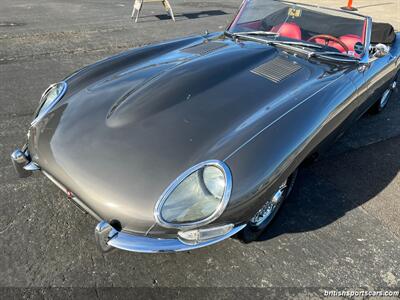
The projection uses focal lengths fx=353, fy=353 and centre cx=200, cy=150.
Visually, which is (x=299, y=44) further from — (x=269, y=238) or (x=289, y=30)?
(x=269, y=238)

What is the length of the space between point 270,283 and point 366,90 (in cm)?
219

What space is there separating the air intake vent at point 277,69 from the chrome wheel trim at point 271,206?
87 centimetres

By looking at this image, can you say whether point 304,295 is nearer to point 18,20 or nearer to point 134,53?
point 134,53

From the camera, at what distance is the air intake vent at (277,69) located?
287 centimetres

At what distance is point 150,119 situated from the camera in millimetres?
2361

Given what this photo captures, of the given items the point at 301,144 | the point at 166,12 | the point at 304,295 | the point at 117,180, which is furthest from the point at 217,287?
the point at 166,12

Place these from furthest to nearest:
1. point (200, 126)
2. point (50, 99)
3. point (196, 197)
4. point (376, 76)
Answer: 1. point (376, 76)
2. point (50, 99)
3. point (200, 126)
4. point (196, 197)

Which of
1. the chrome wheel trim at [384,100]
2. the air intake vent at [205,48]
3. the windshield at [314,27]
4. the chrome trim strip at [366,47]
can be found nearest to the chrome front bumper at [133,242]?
the air intake vent at [205,48]

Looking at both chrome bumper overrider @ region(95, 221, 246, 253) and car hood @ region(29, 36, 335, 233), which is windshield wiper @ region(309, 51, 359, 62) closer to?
car hood @ region(29, 36, 335, 233)

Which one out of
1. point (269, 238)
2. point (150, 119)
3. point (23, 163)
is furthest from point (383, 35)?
point (23, 163)

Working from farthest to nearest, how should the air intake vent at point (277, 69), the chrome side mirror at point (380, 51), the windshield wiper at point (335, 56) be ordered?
1. the chrome side mirror at point (380, 51)
2. the windshield wiper at point (335, 56)
3. the air intake vent at point (277, 69)

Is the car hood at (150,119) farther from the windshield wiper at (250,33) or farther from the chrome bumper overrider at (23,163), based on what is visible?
the windshield wiper at (250,33)

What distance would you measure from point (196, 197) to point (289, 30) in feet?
7.70

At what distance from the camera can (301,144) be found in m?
2.38
